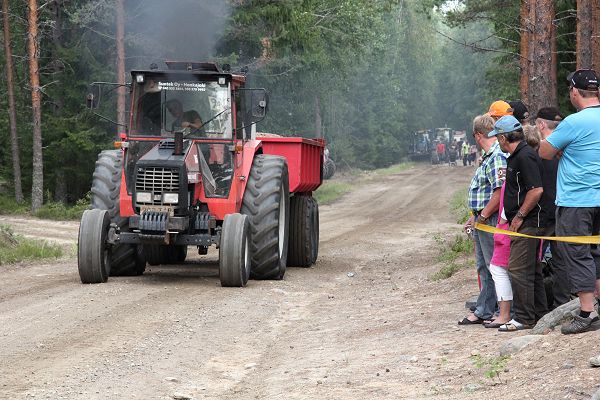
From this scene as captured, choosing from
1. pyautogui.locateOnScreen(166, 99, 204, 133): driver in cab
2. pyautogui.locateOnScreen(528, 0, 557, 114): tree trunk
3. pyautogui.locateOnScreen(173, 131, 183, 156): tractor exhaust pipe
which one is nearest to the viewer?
pyautogui.locateOnScreen(173, 131, 183, 156): tractor exhaust pipe

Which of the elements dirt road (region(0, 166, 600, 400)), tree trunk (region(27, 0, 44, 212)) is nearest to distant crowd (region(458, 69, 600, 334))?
dirt road (region(0, 166, 600, 400))

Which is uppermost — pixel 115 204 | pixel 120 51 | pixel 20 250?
pixel 120 51

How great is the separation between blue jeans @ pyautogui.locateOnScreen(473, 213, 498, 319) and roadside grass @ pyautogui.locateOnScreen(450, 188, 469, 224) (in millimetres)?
16413

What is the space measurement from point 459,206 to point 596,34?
43.0 ft

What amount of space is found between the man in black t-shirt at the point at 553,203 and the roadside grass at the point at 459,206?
54.4 feet

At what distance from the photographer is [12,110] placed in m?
32.7

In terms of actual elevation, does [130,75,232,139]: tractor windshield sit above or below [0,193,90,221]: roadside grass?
above

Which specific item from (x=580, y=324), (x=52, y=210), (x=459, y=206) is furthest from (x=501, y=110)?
(x=459, y=206)

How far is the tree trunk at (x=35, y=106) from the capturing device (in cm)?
2945

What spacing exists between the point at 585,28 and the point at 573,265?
10018 millimetres

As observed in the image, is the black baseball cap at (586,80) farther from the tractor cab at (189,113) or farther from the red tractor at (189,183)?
→ the tractor cab at (189,113)

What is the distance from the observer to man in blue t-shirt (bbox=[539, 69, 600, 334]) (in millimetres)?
8344

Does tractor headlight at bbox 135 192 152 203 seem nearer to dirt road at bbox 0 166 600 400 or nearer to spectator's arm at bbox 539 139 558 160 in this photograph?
dirt road at bbox 0 166 600 400

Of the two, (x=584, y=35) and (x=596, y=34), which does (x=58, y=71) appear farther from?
(x=584, y=35)
